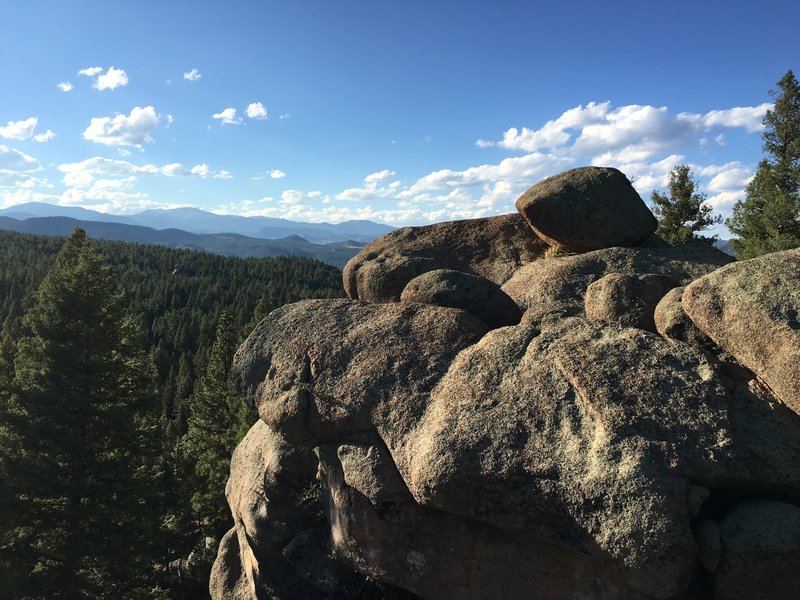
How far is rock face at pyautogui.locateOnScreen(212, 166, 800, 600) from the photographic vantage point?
8484 millimetres

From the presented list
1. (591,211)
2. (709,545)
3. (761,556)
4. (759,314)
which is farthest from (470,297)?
(761,556)

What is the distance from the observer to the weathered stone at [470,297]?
13.7m

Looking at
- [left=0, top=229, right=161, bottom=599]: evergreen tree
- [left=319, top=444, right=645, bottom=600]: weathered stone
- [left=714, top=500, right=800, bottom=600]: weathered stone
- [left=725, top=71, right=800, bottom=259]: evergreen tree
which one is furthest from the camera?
[left=725, top=71, right=800, bottom=259]: evergreen tree

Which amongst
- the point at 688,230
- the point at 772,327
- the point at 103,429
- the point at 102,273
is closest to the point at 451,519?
the point at 772,327

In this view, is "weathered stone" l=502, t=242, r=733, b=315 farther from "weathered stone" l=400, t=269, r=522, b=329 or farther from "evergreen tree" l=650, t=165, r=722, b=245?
"evergreen tree" l=650, t=165, r=722, b=245

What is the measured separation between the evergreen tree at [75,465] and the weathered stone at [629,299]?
17665 millimetres

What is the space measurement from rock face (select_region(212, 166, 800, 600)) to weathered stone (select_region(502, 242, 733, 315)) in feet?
0.26

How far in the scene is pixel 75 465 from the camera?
18.6 m

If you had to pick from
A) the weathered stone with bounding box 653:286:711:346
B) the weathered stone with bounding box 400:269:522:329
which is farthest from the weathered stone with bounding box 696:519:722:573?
the weathered stone with bounding box 400:269:522:329

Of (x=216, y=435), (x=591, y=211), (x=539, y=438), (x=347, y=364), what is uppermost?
(x=591, y=211)

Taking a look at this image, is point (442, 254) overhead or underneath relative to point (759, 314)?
overhead

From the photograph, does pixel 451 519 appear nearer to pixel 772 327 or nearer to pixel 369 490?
pixel 369 490

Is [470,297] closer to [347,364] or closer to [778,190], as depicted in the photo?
[347,364]

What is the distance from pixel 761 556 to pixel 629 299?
5582 millimetres
